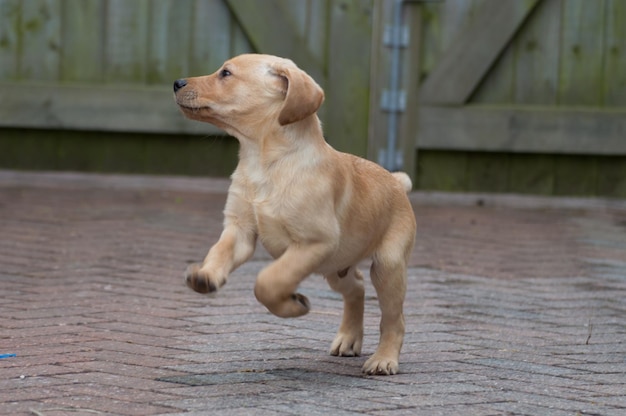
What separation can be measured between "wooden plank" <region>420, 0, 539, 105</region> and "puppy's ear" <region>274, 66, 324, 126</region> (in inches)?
182

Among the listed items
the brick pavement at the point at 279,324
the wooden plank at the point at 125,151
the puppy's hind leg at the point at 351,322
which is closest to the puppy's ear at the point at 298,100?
the puppy's hind leg at the point at 351,322

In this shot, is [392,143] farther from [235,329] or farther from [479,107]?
[235,329]

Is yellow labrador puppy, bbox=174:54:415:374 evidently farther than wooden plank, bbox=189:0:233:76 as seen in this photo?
No

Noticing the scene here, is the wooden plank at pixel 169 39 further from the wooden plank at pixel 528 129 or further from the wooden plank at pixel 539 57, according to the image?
the wooden plank at pixel 539 57

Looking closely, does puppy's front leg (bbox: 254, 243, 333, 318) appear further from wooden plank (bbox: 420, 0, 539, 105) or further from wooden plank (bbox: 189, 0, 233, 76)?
wooden plank (bbox: 189, 0, 233, 76)

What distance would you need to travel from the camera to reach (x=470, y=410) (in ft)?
11.9

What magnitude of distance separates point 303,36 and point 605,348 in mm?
4409

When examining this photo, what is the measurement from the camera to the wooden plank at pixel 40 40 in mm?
8562

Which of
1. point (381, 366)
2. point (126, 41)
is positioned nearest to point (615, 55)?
point (126, 41)

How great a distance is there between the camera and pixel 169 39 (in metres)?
8.56

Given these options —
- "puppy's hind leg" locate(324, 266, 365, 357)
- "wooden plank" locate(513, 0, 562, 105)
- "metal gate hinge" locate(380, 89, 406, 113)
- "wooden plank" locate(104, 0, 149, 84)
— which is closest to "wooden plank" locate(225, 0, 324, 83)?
"metal gate hinge" locate(380, 89, 406, 113)

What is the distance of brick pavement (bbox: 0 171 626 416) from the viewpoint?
373cm

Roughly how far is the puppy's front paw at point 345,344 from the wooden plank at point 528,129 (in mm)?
4204

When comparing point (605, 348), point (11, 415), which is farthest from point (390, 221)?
point (11, 415)
